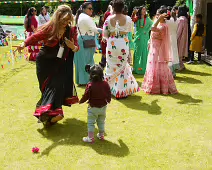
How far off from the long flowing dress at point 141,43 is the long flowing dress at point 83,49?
158 centimetres

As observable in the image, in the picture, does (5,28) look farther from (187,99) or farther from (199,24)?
(187,99)

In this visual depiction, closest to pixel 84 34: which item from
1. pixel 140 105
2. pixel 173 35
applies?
pixel 140 105

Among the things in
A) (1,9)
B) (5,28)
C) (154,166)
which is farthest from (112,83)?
(1,9)

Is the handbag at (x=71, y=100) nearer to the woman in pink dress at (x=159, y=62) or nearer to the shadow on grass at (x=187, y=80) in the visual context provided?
the woman in pink dress at (x=159, y=62)

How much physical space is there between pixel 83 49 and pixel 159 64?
5.81ft

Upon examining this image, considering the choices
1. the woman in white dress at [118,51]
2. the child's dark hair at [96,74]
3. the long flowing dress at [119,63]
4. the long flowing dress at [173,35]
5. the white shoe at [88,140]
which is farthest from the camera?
the long flowing dress at [173,35]

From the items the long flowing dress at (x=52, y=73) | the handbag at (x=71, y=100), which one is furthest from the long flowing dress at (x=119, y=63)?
the handbag at (x=71, y=100)

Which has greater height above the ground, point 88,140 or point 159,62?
point 159,62

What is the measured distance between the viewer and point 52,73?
4.64 metres

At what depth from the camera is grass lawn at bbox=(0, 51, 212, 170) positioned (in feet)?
12.3

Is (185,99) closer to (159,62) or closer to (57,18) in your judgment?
(159,62)

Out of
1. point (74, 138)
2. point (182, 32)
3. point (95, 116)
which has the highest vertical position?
point (182, 32)

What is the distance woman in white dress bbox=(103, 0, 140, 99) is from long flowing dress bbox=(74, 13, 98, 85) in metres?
0.86

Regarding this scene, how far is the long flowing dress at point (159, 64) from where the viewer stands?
6.21 metres
